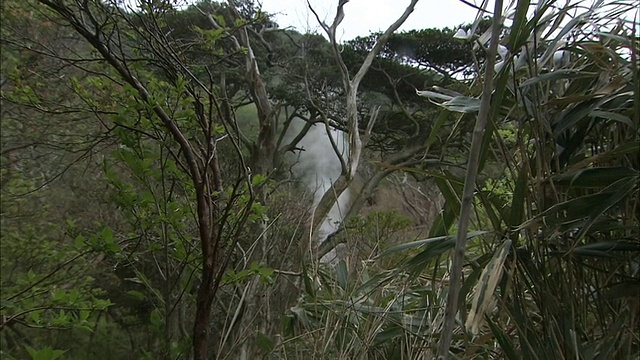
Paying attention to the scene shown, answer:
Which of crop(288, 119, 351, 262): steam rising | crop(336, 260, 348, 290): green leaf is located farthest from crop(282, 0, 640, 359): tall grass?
crop(288, 119, 351, 262): steam rising

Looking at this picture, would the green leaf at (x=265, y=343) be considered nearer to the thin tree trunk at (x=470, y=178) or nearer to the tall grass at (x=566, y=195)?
the tall grass at (x=566, y=195)

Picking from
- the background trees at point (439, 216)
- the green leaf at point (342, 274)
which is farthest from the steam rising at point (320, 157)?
the green leaf at point (342, 274)

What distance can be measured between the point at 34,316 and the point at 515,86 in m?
1.01

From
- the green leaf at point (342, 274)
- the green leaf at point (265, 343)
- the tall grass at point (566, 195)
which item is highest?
the tall grass at point (566, 195)

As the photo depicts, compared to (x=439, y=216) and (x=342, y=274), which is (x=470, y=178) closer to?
(x=439, y=216)

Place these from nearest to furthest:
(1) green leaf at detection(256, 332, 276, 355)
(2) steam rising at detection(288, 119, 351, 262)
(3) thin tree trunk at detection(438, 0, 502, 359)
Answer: (3) thin tree trunk at detection(438, 0, 502, 359) < (1) green leaf at detection(256, 332, 276, 355) < (2) steam rising at detection(288, 119, 351, 262)

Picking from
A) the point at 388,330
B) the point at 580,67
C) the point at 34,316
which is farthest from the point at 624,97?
the point at 34,316

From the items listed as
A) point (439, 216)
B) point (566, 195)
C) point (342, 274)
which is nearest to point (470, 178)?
point (566, 195)

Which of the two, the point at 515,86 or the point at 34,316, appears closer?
the point at 515,86

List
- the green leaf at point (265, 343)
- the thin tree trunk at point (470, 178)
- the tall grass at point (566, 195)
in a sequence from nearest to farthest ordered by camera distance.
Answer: the thin tree trunk at point (470, 178) → the tall grass at point (566, 195) → the green leaf at point (265, 343)

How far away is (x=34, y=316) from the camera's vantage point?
3.71ft

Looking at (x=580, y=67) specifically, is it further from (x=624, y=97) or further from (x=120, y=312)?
(x=120, y=312)

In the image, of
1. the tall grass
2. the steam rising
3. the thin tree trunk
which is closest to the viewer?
the thin tree trunk

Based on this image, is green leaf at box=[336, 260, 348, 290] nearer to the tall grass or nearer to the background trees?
the background trees
